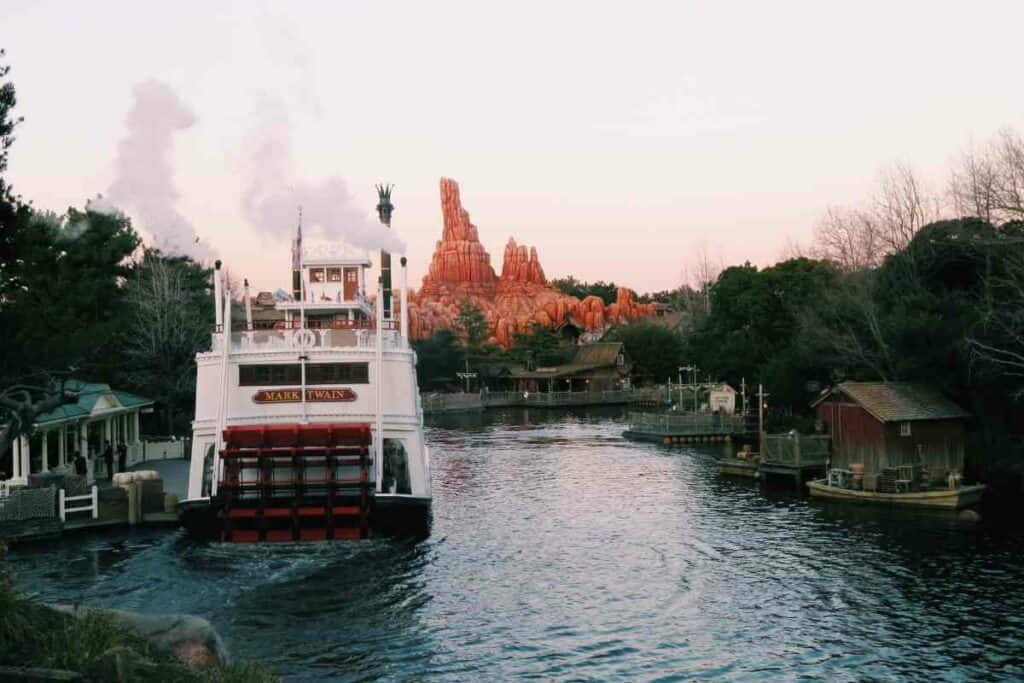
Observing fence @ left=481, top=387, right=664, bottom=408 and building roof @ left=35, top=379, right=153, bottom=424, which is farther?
fence @ left=481, top=387, right=664, bottom=408

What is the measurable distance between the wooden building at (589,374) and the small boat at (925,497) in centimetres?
7579

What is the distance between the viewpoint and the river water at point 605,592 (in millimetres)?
18375

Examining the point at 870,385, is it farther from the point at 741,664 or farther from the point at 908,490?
the point at 741,664

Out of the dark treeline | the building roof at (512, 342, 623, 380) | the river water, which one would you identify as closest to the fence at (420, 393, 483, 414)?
the building roof at (512, 342, 623, 380)

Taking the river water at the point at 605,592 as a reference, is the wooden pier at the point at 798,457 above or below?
above

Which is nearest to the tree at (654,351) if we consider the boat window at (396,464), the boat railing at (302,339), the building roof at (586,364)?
the building roof at (586,364)

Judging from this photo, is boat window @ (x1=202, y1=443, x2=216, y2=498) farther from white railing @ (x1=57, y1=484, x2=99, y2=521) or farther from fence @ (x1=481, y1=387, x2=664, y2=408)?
fence @ (x1=481, y1=387, x2=664, y2=408)

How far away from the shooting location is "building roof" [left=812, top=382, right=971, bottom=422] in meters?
34.7

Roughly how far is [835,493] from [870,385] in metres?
4.59

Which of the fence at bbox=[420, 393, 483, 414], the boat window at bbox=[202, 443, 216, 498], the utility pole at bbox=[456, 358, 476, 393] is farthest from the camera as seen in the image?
the utility pole at bbox=[456, 358, 476, 393]

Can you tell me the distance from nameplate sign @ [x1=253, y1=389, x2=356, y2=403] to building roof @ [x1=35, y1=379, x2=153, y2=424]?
6.36m

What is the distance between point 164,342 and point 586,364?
69.2m

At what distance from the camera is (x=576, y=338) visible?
441ft

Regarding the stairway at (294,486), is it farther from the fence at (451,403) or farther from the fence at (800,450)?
the fence at (451,403)
